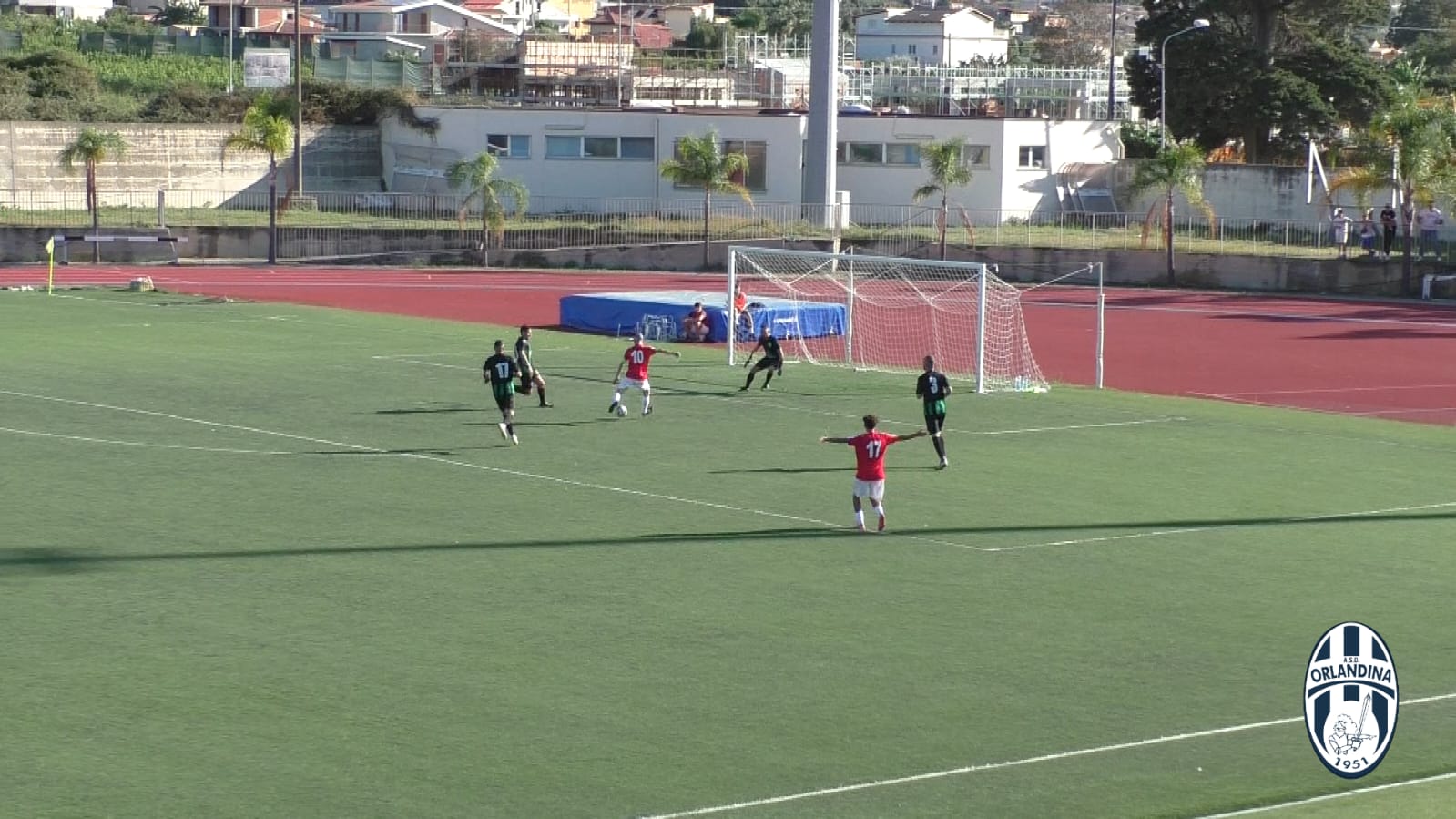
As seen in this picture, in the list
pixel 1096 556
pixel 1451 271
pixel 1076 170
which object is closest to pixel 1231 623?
pixel 1096 556

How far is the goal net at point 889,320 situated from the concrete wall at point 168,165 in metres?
32.4

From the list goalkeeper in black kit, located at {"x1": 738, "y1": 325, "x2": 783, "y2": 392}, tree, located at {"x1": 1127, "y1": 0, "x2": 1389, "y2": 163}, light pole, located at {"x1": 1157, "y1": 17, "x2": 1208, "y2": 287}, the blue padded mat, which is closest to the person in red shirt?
goalkeeper in black kit, located at {"x1": 738, "y1": 325, "x2": 783, "y2": 392}

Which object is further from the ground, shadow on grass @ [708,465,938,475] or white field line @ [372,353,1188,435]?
white field line @ [372,353,1188,435]

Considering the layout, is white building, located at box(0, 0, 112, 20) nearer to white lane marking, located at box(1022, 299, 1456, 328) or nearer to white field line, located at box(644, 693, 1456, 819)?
white lane marking, located at box(1022, 299, 1456, 328)

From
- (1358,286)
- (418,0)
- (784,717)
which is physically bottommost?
(784,717)

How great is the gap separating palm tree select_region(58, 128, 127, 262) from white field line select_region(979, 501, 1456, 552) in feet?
164

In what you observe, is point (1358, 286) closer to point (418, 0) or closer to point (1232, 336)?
point (1232, 336)

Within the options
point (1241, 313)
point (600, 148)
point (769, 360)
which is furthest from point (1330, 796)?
point (600, 148)

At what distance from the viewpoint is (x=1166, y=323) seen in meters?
53.0

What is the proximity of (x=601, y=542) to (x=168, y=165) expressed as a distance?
199 feet

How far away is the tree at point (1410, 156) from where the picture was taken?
57375mm

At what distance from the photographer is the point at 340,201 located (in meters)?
75.8

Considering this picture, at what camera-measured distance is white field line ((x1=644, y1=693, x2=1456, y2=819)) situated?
13.8m

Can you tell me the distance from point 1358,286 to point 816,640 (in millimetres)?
45664
